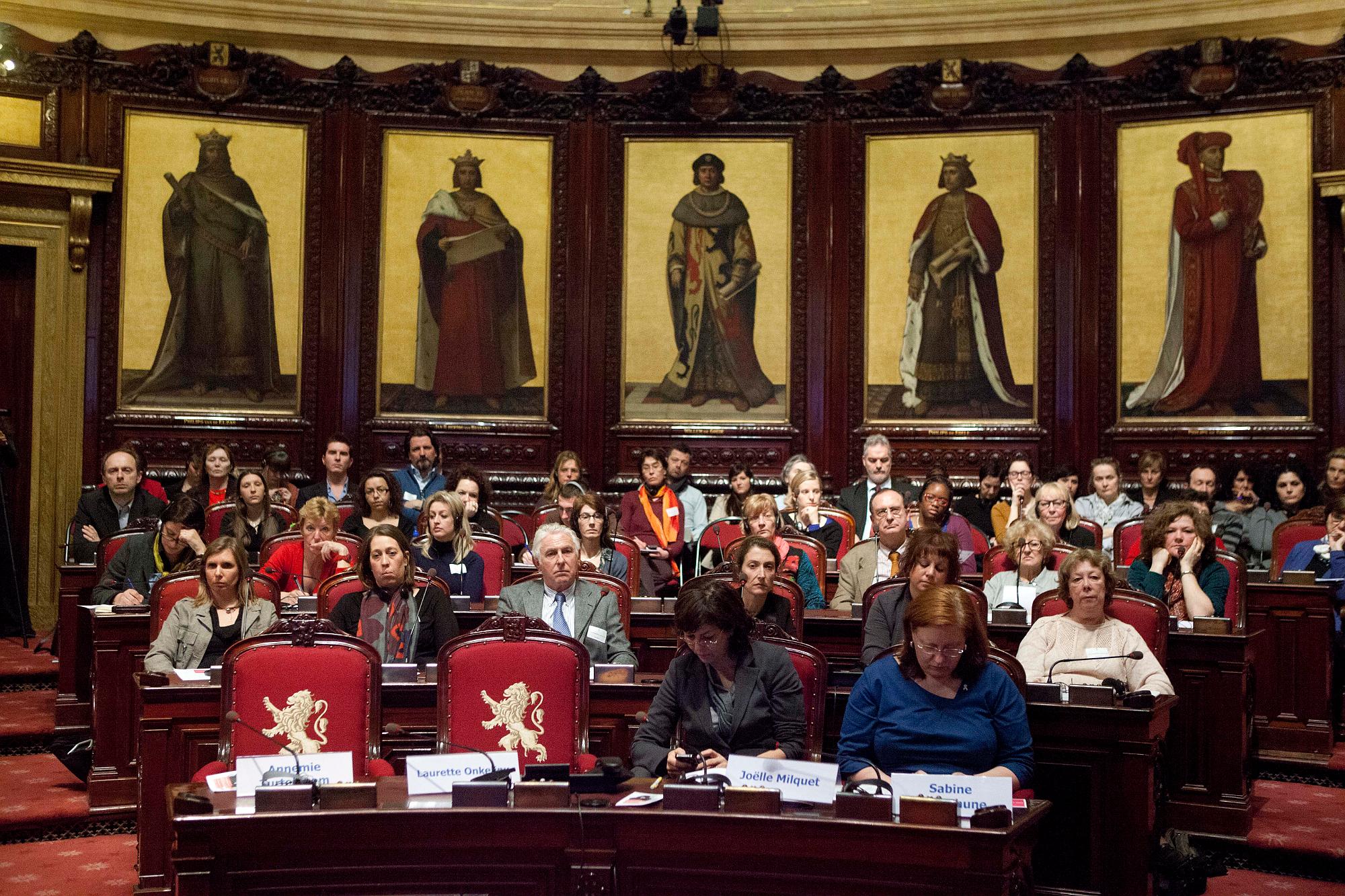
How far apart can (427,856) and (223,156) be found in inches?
296

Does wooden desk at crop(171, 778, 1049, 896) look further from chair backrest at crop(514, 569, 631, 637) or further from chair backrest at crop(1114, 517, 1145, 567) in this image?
chair backrest at crop(1114, 517, 1145, 567)

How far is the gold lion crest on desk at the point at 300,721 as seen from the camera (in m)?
4.16

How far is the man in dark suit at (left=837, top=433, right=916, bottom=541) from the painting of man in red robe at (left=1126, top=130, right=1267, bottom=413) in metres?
2.00

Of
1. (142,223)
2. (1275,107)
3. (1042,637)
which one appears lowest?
(1042,637)

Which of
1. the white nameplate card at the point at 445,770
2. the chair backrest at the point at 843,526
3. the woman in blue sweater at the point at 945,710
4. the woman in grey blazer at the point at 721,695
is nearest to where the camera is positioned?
the white nameplate card at the point at 445,770

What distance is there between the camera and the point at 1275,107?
907cm

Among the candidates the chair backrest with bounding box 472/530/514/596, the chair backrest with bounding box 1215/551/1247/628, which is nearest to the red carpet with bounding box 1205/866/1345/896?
the chair backrest with bounding box 1215/551/1247/628

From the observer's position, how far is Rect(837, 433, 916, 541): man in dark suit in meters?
8.48

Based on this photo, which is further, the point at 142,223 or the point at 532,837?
the point at 142,223

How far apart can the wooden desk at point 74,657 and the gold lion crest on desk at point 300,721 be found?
2.66m

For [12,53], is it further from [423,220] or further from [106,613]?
[106,613]

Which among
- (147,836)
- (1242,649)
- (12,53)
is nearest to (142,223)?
(12,53)

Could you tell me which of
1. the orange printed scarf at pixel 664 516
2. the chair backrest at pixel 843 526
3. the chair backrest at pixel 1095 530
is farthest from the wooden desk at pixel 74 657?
the chair backrest at pixel 1095 530

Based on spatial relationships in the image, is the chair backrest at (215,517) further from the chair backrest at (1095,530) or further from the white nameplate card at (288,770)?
the chair backrest at (1095,530)
